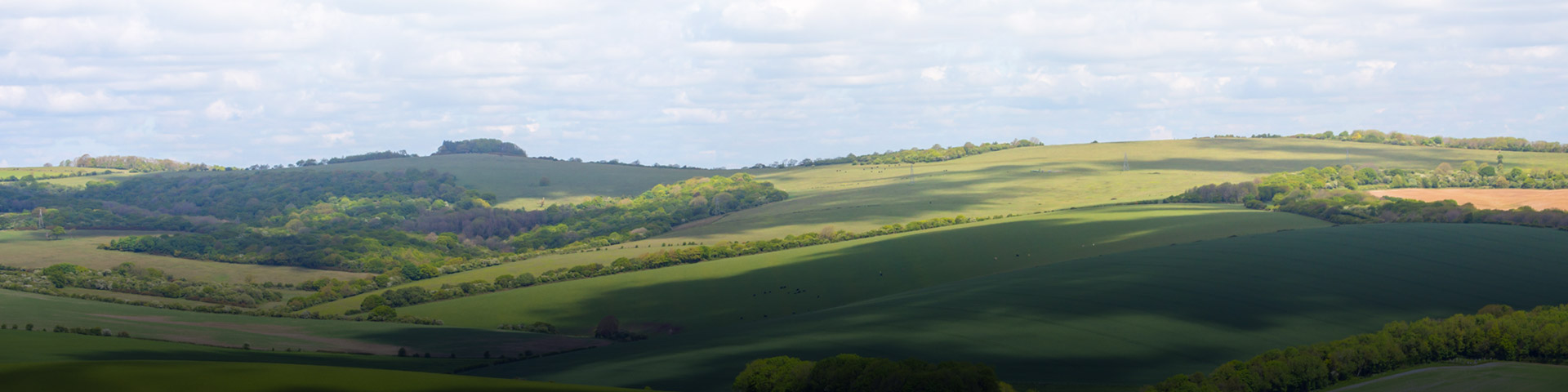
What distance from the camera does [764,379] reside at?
40.3 metres

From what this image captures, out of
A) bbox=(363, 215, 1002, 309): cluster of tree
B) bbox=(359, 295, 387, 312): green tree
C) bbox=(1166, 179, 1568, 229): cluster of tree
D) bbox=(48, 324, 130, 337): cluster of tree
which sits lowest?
bbox=(359, 295, 387, 312): green tree

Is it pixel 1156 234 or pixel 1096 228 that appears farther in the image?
pixel 1096 228

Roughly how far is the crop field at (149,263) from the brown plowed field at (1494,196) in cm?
11634

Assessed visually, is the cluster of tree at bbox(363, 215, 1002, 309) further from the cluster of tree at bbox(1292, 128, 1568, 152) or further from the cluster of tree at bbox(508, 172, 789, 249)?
the cluster of tree at bbox(1292, 128, 1568, 152)

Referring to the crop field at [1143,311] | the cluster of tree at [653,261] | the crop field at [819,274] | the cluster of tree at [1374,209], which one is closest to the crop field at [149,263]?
the cluster of tree at [653,261]

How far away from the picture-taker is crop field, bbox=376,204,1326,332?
77375 millimetres

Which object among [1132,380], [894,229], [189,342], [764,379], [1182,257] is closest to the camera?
[764,379]

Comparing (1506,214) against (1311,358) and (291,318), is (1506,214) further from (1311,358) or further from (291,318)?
(291,318)

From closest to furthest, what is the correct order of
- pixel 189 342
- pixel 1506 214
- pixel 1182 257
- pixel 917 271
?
1. pixel 189 342
2. pixel 1182 257
3. pixel 917 271
4. pixel 1506 214

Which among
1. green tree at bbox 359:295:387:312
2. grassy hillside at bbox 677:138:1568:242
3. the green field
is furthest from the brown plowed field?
green tree at bbox 359:295:387:312

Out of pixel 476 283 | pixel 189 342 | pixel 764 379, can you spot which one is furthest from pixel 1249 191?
pixel 189 342

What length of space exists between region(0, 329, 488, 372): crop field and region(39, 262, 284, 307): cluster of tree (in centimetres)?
3400

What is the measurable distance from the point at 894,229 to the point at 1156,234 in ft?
104

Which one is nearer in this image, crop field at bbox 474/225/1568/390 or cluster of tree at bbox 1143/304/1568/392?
cluster of tree at bbox 1143/304/1568/392
